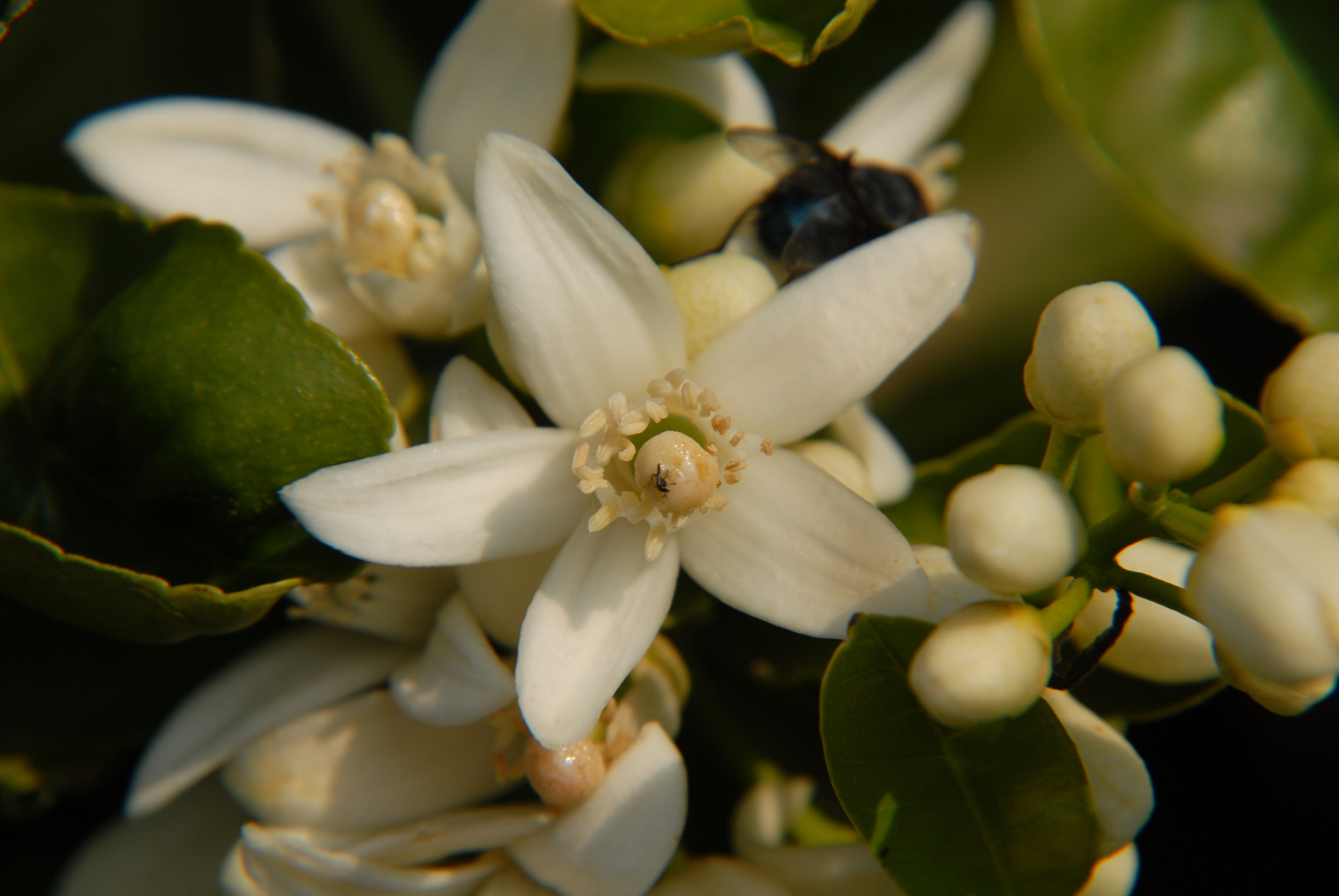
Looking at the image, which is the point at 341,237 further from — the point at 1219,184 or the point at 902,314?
the point at 1219,184

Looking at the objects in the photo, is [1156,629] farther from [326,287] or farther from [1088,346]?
[326,287]

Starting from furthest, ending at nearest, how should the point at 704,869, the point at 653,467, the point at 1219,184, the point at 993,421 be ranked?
1. the point at 993,421
2. the point at 1219,184
3. the point at 704,869
4. the point at 653,467

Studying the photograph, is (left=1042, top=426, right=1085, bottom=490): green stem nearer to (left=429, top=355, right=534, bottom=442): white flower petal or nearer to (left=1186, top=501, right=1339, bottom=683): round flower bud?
(left=1186, top=501, right=1339, bottom=683): round flower bud

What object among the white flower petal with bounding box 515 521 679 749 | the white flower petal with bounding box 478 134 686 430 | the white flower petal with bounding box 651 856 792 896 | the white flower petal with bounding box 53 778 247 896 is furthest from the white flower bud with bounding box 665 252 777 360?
the white flower petal with bounding box 53 778 247 896

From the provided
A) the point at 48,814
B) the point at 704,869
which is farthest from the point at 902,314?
the point at 48,814

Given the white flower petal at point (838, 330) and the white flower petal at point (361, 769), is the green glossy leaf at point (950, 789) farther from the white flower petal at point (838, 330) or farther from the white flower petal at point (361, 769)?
the white flower petal at point (361, 769)

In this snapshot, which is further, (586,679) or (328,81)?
(328,81)

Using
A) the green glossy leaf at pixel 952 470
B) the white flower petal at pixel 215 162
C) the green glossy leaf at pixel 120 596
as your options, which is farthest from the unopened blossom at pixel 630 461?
the white flower petal at pixel 215 162
